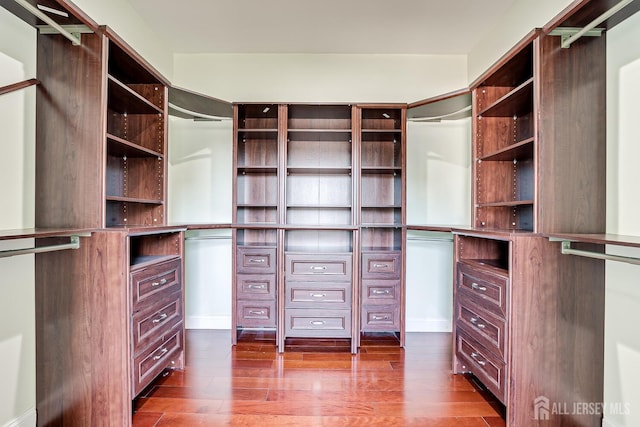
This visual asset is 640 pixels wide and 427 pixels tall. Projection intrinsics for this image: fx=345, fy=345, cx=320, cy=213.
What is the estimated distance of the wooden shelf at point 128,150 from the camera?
2088mm

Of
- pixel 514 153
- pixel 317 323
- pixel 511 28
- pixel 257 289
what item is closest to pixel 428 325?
pixel 317 323

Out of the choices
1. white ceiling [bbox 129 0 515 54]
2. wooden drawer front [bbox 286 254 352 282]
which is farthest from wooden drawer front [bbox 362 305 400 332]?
white ceiling [bbox 129 0 515 54]

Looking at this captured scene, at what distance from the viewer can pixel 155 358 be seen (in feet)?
6.92

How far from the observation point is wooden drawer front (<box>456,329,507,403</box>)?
1880 millimetres

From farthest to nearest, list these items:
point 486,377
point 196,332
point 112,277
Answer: point 196,332 < point 486,377 < point 112,277

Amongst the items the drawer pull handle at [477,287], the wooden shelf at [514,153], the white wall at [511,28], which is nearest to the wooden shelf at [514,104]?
the wooden shelf at [514,153]

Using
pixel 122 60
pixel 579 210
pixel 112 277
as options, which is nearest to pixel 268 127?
pixel 122 60

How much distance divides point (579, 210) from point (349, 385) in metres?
1.69

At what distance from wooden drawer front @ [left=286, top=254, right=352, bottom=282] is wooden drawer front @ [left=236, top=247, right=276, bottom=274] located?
18 cm

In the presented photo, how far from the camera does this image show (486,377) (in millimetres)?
2033

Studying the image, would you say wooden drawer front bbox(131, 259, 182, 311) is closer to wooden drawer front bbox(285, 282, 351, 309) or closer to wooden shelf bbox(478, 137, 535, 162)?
wooden drawer front bbox(285, 282, 351, 309)

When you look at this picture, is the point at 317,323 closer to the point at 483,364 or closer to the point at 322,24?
the point at 483,364

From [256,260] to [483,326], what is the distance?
71.0 inches

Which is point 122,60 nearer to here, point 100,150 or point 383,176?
point 100,150
